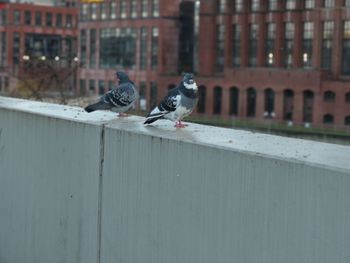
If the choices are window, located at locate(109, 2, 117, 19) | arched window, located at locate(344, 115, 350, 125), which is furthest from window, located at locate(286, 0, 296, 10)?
window, located at locate(109, 2, 117, 19)

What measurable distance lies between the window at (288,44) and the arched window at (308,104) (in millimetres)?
5301

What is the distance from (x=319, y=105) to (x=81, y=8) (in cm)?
4785

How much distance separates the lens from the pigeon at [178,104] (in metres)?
8.15

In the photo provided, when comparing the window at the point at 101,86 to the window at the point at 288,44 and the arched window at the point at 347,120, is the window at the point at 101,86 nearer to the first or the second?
the window at the point at 288,44

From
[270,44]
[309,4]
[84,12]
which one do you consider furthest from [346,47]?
[84,12]

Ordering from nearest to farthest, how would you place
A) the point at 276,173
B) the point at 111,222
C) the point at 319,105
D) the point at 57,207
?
the point at 276,173 < the point at 111,222 < the point at 57,207 < the point at 319,105

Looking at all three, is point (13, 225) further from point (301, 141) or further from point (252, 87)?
point (252, 87)

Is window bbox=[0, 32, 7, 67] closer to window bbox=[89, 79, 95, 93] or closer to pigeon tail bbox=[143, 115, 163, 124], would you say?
window bbox=[89, 79, 95, 93]

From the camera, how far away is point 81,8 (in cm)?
11131

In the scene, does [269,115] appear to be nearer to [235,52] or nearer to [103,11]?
[235,52]

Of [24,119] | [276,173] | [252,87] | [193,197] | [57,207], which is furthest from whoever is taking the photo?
[252,87]

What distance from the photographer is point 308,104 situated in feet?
260

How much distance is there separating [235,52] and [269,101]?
393 inches

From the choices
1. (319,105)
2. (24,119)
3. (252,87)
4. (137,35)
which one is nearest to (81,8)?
(137,35)
